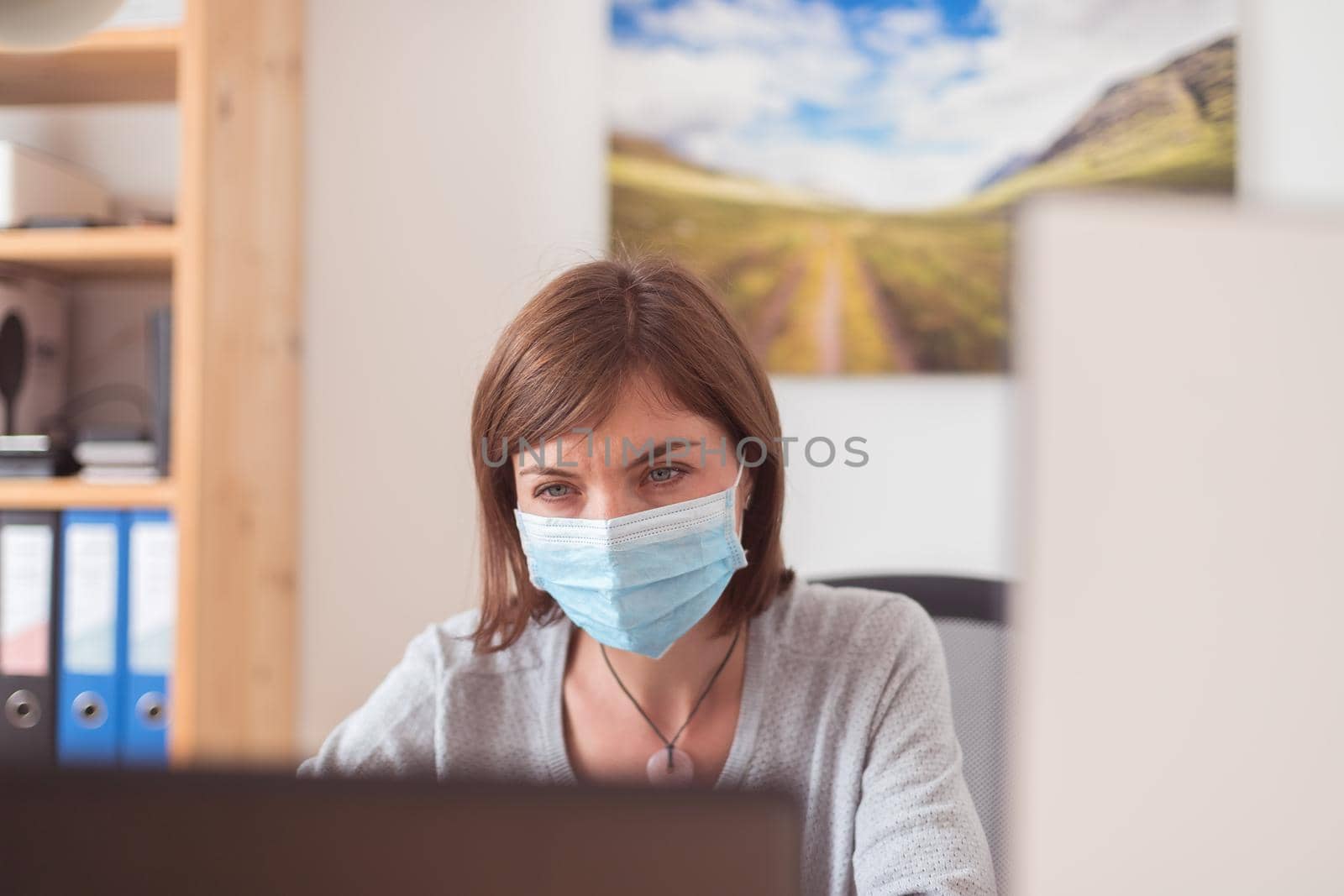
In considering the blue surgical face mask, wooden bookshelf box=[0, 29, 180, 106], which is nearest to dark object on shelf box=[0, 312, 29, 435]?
wooden bookshelf box=[0, 29, 180, 106]

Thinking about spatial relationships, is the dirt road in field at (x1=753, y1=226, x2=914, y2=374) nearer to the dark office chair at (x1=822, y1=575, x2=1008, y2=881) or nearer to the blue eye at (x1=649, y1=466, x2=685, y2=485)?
the dark office chair at (x1=822, y1=575, x2=1008, y2=881)

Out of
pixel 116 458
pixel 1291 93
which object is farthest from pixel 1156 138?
pixel 116 458

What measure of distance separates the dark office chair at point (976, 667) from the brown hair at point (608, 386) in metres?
0.17

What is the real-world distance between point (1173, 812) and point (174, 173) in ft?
6.30

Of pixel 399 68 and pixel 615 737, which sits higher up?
pixel 399 68

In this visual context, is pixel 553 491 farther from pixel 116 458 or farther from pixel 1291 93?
pixel 1291 93

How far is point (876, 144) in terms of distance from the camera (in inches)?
65.9

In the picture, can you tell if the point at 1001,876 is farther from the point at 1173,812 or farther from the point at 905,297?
the point at 905,297

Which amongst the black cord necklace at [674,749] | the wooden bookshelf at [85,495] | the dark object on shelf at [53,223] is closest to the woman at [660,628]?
the black cord necklace at [674,749]

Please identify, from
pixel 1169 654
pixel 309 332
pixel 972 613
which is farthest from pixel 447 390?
pixel 1169 654

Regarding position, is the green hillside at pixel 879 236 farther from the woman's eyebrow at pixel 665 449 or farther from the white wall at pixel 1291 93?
the woman's eyebrow at pixel 665 449

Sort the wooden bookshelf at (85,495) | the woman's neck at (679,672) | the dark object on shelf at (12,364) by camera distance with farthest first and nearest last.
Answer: the dark object on shelf at (12,364) < the wooden bookshelf at (85,495) < the woman's neck at (679,672)

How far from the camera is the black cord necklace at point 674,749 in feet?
2.89

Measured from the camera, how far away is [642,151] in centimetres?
169
